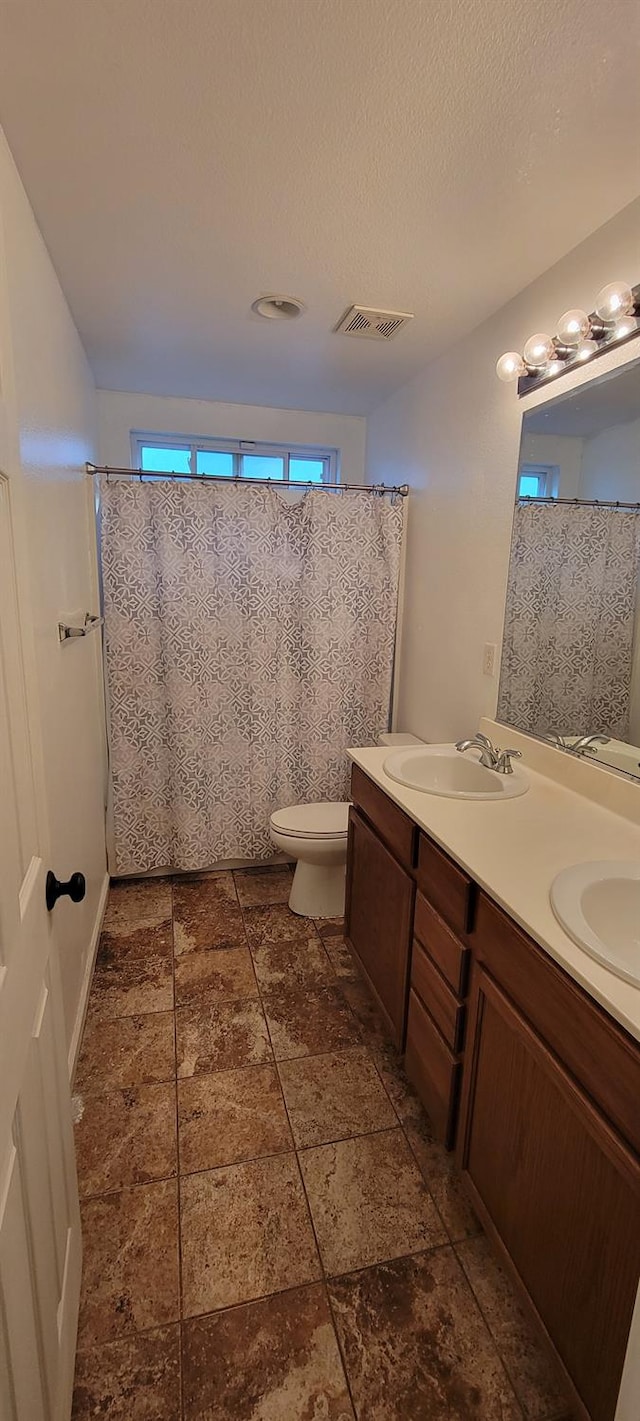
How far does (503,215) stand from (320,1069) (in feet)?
7.52

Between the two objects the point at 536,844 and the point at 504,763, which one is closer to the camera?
the point at 536,844

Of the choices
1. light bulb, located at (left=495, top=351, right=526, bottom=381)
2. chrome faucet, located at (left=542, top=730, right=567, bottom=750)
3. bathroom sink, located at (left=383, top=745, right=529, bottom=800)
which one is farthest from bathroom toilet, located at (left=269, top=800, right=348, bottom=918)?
light bulb, located at (left=495, top=351, right=526, bottom=381)

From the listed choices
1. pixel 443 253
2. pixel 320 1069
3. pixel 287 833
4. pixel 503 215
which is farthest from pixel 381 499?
pixel 320 1069

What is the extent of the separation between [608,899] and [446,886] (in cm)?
34

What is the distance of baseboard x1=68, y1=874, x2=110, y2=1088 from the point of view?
1646 mm

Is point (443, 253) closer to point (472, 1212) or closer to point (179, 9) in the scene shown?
point (179, 9)

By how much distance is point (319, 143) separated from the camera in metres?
1.20

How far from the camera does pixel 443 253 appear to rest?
155 centimetres

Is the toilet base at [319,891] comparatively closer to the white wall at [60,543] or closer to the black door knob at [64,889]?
the white wall at [60,543]

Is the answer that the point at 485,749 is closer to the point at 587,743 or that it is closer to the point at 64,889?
the point at 587,743

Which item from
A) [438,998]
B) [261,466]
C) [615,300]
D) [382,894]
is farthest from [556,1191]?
[261,466]

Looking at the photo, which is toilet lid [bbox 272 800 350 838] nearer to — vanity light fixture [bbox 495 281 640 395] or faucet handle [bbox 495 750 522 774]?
faucet handle [bbox 495 750 522 774]

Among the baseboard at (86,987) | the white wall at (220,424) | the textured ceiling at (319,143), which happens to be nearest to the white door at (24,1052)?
the baseboard at (86,987)

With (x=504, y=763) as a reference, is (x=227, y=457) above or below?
above
